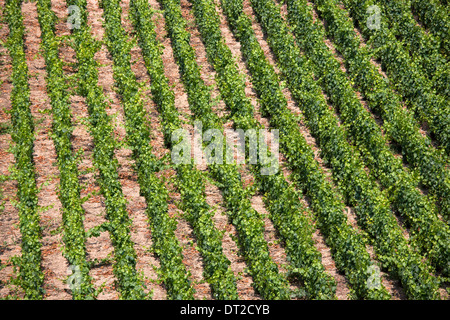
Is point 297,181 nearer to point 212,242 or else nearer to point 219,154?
point 219,154

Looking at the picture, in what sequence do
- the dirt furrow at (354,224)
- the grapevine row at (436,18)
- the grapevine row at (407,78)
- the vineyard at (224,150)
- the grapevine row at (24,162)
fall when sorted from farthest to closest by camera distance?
the grapevine row at (436,18) → the grapevine row at (407,78) → the dirt furrow at (354,224) → the vineyard at (224,150) → the grapevine row at (24,162)

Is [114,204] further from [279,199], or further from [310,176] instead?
[310,176]

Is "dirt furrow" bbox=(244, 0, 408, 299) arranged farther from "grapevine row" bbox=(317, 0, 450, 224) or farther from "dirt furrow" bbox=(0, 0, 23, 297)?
"dirt furrow" bbox=(0, 0, 23, 297)

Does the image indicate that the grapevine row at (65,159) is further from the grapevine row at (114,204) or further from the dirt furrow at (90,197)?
the grapevine row at (114,204)

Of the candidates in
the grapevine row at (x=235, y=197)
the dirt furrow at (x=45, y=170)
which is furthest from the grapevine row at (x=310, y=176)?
the dirt furrow at (x=45, y=170)

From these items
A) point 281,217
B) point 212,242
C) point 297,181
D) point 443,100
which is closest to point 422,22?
point 443,100

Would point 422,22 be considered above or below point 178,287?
above
